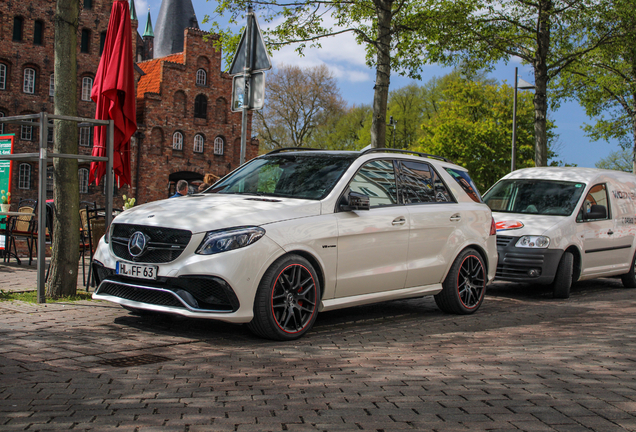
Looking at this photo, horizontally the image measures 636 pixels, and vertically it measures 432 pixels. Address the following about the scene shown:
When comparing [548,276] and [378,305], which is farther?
[548,276]

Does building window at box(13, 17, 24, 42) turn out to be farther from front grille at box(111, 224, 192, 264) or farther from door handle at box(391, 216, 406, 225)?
door handle at box(391, 216, 406, 225)

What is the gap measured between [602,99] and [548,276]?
22566 millimetres

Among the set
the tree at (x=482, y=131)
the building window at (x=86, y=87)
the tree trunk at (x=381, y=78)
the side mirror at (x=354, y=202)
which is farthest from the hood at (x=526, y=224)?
the tree at (x=482, y=131)

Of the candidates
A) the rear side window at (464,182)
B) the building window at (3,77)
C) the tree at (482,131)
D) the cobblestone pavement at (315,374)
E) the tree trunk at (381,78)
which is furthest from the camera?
the tree at (482,131)

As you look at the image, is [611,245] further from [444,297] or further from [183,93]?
[183,93]

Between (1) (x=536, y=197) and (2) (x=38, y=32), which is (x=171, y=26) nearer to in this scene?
(2) (x=38, y=32)

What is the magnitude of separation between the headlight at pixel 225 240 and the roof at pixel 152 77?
45.1 m

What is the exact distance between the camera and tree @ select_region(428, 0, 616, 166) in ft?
67.3

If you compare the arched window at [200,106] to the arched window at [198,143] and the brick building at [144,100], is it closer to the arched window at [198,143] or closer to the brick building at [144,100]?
the brick building at [144,100]

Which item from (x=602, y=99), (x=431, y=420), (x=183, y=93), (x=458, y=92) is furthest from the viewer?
(x=458, y=92)

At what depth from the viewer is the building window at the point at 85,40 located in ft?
148

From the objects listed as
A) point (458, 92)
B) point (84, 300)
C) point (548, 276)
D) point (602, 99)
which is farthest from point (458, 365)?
point (458, 92)

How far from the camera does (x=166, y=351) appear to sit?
5.61 meters

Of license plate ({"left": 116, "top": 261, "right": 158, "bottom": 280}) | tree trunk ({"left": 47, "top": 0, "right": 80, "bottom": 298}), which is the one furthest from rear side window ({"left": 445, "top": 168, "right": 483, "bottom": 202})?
tree trunk ({"left": 47, "top": 0, "right": 80, "bottom": 298})
